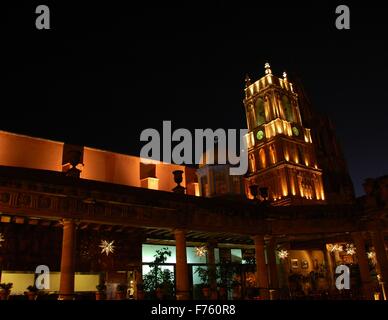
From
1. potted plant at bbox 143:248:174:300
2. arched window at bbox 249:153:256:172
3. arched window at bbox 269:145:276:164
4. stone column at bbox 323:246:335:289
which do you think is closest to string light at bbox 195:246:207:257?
potted plant at bbox 143:248:174:300

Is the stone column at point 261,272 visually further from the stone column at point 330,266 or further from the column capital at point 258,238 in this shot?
the stone column at point 330,266

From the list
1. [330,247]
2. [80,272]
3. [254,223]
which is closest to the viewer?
[80,272]

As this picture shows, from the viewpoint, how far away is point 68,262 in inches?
638

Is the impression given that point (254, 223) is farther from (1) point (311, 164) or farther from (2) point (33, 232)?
(1) point (311, 164)

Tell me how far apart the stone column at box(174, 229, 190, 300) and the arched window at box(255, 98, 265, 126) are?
205 feet

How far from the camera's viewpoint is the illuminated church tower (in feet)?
233

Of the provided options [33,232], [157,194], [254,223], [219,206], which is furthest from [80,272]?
[254,223]

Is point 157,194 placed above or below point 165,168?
below

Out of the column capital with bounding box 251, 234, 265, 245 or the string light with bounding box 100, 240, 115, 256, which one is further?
the column capital with bounding box 251, 234, 265, 245

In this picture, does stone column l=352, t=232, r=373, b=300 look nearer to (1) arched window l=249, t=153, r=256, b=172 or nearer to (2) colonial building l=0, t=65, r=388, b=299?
(2) colonial building l=0, t=65, r=388, b=299

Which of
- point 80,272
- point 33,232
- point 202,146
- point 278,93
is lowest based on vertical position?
point 80,272

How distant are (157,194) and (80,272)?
676 centimetres

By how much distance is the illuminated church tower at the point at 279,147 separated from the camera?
71062 mm
